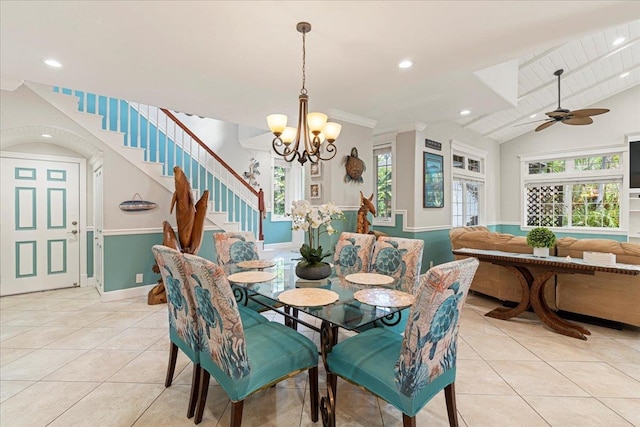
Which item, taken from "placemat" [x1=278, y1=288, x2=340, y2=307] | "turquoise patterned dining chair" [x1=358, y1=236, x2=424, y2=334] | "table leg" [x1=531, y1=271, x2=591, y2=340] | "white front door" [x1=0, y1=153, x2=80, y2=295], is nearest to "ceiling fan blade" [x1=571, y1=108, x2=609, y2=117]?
"table leg" [x1=531, y1=271, x2=591, y2=340]

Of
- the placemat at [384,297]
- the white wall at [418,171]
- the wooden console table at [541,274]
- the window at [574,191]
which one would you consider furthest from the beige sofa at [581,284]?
the window at [574,191]

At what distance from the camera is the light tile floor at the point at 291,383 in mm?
1761

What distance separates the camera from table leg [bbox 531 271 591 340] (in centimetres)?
286

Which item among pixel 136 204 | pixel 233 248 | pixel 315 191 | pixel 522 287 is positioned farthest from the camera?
pixel 315 191

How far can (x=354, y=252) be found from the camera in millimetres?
2812

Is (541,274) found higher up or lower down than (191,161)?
lower down

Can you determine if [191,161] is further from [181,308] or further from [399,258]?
[399,258]

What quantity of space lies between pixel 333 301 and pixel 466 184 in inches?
240

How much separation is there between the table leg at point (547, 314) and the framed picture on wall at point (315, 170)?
2884mm

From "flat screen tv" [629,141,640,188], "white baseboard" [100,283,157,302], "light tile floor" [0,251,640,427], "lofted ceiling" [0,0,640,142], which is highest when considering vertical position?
"lofted ceiling" [0,0,640,142]

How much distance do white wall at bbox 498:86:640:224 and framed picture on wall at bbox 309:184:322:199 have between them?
578cm

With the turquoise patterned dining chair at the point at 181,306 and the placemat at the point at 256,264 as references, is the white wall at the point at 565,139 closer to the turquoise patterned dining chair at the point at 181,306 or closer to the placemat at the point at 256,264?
the placemat at the point at 256,264

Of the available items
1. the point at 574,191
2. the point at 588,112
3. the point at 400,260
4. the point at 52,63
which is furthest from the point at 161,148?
the point at 574,191

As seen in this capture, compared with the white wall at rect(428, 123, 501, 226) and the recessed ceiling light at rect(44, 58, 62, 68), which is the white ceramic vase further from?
the recessed ceiling light at rect(44, 58, 62, 68)
